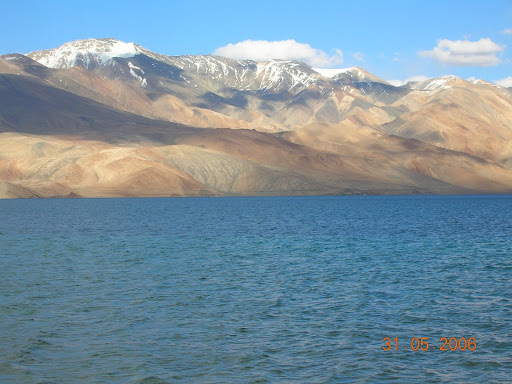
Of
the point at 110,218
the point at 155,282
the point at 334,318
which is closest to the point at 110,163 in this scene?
the point at 110,218

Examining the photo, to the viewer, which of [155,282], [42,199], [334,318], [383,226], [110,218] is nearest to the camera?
[334,318]

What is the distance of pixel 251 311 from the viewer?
32.4 metres

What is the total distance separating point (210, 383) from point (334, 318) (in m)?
9.73

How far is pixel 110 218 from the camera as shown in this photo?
103 m

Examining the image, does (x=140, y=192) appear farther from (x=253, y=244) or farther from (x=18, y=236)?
(x=253, y=244)
